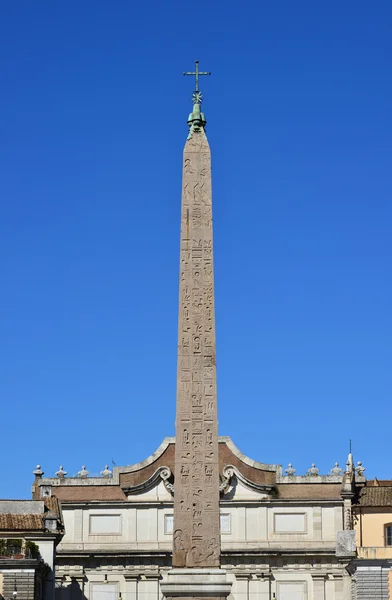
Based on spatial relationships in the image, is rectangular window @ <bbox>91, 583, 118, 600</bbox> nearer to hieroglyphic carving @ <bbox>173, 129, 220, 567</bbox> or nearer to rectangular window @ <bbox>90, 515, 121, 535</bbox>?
rectangular window @ <bbox>90, 515, 121, 535</bbox>

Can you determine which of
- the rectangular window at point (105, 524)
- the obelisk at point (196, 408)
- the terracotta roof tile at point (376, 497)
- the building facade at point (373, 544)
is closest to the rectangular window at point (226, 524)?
the rectangular window at point (105, 524)

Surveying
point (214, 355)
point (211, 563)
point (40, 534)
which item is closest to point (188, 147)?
point (214, 355)

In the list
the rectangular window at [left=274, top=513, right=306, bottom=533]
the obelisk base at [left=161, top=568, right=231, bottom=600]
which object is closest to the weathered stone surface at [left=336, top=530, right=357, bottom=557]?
the rectangular window at [left=274, top=513, right=306, bottom=533]

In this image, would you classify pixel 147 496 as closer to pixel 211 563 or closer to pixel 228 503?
pixel 228 503

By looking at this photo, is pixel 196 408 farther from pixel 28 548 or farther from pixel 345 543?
pixel 345 543

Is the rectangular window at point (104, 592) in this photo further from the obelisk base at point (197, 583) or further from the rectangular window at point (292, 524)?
the obelisk base at point (197, 583)

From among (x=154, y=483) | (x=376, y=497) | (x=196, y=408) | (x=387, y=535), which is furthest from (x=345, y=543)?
(x=196, y=408)

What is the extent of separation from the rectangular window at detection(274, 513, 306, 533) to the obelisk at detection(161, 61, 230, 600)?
2936 centimetres

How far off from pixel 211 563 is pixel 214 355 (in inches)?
138

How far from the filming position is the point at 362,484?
2087 inches

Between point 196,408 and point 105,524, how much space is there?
3027 cm

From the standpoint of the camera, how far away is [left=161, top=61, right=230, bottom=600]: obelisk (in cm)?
2338

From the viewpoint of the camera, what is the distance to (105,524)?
5353 centimetres

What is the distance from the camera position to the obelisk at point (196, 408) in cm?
2338
